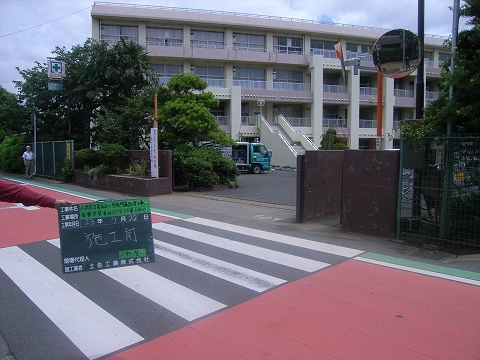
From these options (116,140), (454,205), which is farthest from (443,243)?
(116,140)

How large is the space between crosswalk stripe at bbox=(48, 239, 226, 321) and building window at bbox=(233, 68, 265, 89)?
32.7 m

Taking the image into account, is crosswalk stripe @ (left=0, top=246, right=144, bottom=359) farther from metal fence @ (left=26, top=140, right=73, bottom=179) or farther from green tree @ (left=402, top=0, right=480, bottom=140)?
metal fence @ (left=26, top=140, right=73, bottom=179)

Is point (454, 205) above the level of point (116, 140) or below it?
below

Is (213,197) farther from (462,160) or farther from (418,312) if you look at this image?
(418,312)

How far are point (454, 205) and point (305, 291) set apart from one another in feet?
13.7

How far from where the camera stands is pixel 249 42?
38.8 metres

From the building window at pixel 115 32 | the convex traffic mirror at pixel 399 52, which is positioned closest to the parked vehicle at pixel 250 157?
the building window at pixel 115 32

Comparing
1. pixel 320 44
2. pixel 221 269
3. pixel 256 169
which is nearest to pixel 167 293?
pixel 221 269

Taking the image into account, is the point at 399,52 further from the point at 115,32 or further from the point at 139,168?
the point at 115,32

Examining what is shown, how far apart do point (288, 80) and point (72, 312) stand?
1483 inches

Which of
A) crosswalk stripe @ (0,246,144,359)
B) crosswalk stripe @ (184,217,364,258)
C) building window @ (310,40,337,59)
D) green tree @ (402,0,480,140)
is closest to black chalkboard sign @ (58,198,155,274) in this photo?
crosswalk stripe @ (0,246,144,359)

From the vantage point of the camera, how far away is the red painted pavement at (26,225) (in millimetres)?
8492

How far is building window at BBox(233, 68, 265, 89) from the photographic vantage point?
3733 centimetres

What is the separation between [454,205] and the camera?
7.82 meters
